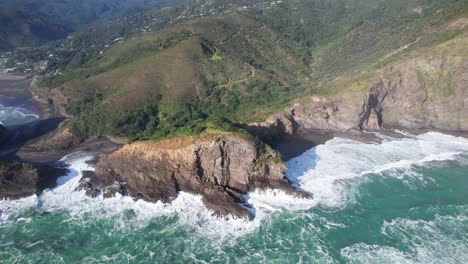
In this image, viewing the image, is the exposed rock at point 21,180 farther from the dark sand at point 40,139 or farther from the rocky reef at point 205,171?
the dark sand at point 40,139

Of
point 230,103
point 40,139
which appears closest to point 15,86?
point 40,139

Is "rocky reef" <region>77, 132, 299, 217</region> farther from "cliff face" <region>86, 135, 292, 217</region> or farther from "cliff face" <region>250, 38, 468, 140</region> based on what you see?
"cliff face" <region>250, 38, 468, 140</region>

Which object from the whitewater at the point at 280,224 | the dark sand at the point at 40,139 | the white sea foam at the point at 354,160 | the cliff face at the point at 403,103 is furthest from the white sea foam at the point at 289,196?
the cliff face at the point at 403,103

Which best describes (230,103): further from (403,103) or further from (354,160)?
(403,103)

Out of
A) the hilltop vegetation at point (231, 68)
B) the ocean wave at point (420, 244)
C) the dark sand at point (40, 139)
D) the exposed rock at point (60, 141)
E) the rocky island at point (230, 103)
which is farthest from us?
the hilltop vegetation at point (231, 68)

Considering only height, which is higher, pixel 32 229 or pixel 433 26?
pixel 433 26

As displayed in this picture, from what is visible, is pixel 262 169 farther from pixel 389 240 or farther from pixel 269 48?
pixel 269 48

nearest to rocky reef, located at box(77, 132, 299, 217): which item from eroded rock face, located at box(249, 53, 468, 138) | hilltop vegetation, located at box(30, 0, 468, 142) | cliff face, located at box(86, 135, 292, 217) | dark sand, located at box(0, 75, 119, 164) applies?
cliff face, located at box(86, 135, 292, 217)

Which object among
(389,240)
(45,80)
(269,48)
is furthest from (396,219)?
(45,80)
